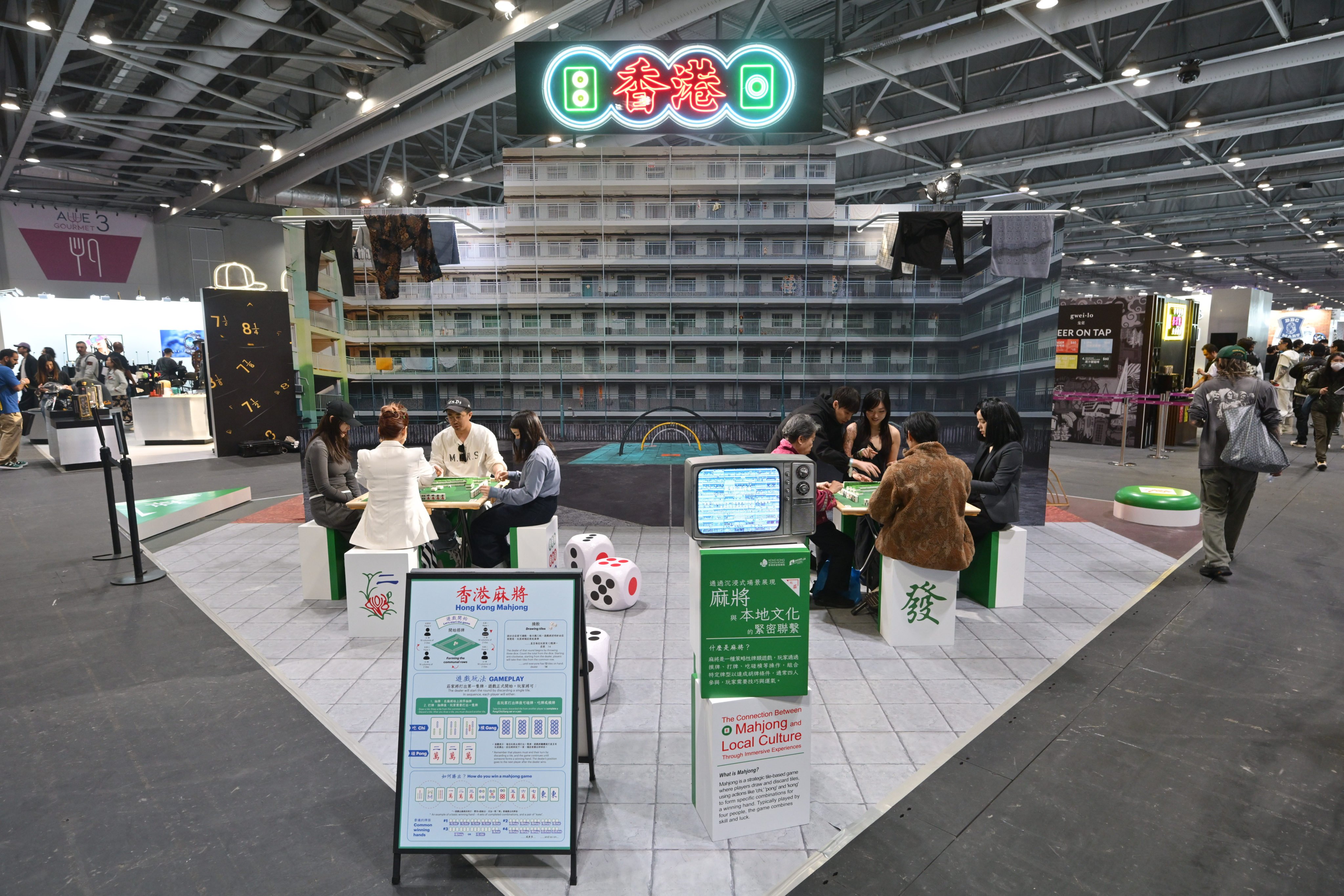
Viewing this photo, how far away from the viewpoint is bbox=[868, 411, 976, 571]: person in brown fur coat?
147 inches

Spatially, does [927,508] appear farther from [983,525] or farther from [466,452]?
[466,452]

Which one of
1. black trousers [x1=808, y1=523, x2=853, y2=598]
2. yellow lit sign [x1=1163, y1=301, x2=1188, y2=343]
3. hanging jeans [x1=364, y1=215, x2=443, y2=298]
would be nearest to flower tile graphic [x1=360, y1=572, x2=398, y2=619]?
black trousers [x1=808, y1=523, x2=853, y2=598]

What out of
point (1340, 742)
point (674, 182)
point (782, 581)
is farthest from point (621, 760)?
point (674, 182)

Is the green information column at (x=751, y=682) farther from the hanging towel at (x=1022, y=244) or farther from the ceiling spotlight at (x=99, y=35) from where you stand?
the ceiling spotlight at (x=99, y=35)

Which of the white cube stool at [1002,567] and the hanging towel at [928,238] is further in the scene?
the hanging towel at [928,238]

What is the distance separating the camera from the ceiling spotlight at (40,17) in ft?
22.1

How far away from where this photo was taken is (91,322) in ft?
49.8

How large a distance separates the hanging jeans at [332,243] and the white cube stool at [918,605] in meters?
5.79

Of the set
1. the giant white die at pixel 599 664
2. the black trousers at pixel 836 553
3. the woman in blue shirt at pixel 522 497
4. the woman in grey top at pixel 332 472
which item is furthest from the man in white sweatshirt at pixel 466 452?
the black trousers at pixel 836 553

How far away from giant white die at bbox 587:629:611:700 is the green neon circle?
5879 millimetres

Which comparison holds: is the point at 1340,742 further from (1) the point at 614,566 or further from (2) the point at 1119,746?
(1) the point at 614,566

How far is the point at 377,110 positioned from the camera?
888 centimetres

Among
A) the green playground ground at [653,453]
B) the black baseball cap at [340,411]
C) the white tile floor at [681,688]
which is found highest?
the black baseball cap at [340,411]

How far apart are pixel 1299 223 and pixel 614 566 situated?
18026mm
